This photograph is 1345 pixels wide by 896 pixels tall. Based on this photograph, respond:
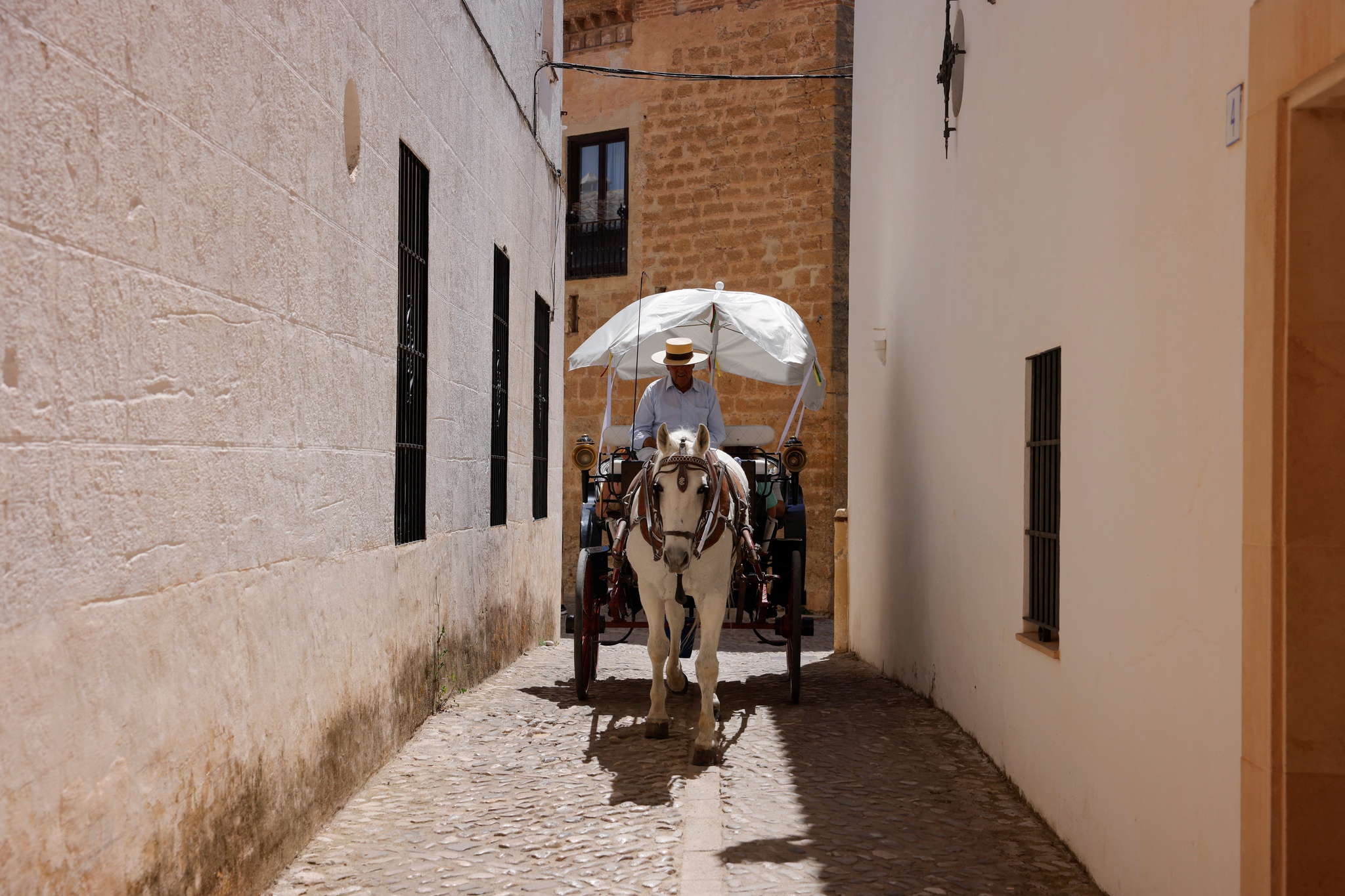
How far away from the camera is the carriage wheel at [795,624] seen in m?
7.84

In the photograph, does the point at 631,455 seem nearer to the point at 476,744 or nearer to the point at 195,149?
the point at 476,744

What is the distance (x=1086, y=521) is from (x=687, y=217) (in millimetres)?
13620

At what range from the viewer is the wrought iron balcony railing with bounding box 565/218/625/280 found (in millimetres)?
18375

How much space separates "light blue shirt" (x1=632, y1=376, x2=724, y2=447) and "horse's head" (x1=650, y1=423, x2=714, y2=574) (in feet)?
6.84

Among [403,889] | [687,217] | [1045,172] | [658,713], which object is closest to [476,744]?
[658,713]

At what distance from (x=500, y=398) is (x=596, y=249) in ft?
31.1

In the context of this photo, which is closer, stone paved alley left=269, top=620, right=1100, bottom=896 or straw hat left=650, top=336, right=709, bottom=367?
stone paved alley left=269, top=620, right=1100, bottom=896

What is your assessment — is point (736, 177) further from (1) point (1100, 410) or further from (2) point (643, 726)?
(1) point (1100, 410)

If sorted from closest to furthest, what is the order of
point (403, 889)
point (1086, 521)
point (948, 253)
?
point (403, 889) → point (1086, 521) → point (948, 253)

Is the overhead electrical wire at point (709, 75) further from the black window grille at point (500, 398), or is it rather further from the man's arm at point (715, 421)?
the man's arm at point (715, 421)

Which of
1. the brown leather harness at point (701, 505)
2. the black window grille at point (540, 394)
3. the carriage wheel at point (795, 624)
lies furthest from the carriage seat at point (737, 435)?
the brown leather harness at point (701, 505)

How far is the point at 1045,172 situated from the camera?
538 cm

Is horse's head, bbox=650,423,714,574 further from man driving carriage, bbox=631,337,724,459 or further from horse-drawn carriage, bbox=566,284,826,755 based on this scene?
man driving carriage, bbox=631,337,724,459

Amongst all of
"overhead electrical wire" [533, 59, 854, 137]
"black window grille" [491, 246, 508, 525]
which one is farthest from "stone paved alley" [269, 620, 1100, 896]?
"overhead electrical wire" [533, 59, 854, 137]
